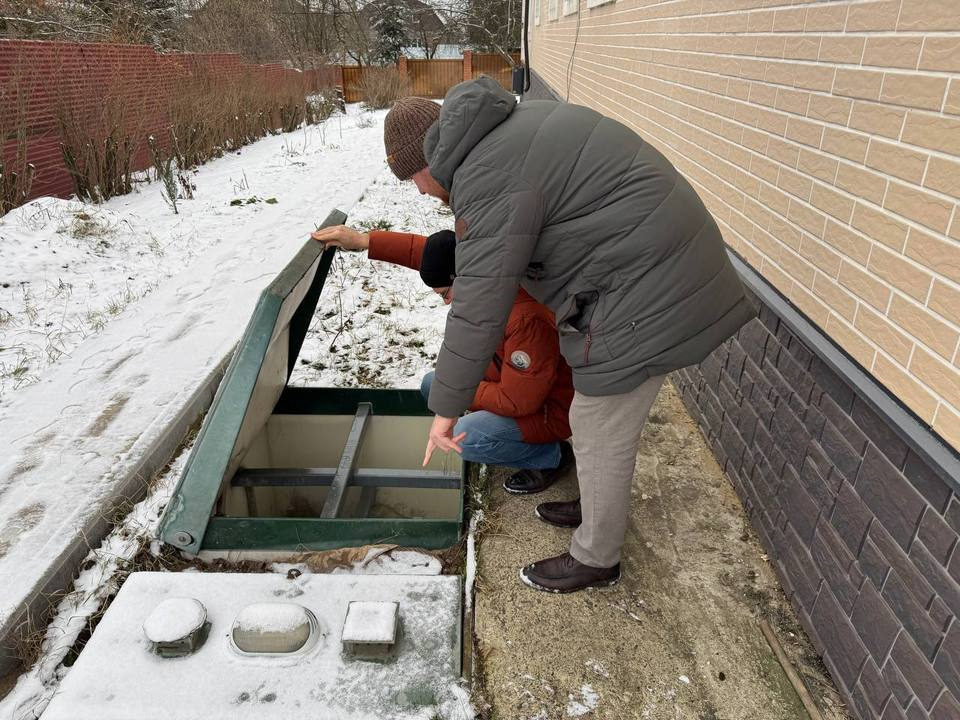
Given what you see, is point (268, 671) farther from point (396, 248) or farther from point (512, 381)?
point (396, 248)

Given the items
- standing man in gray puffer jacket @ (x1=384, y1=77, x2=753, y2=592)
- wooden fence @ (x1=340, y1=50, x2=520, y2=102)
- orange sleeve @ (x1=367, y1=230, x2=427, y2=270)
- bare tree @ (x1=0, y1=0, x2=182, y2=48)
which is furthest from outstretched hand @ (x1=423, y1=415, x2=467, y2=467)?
wooden fence @ (x1=340, y1=50, x2=520, y2=102)

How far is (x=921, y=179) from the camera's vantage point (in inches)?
60.6

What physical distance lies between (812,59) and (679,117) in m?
1.63

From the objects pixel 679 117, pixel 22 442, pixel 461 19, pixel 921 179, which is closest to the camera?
pixel 921 179

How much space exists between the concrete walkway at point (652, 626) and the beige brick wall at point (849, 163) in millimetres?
839

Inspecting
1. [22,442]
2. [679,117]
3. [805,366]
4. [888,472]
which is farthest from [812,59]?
[22,442]

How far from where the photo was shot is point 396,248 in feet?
8.01

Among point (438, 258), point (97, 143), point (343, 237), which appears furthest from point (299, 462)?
point (97, 143)

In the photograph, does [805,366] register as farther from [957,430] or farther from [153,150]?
[153,150]

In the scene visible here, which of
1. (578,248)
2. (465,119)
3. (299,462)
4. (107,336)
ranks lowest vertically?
(299,462)

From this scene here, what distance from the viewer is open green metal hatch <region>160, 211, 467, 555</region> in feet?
7.36

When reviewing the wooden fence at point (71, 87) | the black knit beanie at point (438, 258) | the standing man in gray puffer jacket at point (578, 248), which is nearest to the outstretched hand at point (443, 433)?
the standing man in gray puffer jacket at point (578, 248)

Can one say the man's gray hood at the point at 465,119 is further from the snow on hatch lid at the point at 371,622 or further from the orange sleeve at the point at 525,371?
the snow on hatch lid at the point at 371,622

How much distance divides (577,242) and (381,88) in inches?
793
